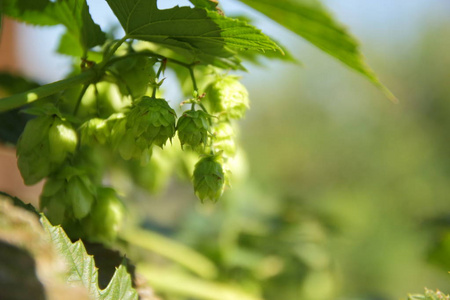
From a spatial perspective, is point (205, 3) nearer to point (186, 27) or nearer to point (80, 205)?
point (186, 27)

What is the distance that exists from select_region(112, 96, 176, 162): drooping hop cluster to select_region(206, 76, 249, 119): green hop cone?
14 cm

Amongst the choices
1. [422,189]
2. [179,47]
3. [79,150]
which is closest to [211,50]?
[179,47]

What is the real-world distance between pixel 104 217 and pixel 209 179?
0.24m

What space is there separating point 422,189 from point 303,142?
18.6ft

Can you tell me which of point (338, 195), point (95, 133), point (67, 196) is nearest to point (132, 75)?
point (95, 133)

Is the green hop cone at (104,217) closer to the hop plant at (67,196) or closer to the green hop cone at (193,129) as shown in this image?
the hop plant at (67,196)

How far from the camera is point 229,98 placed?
904 mm

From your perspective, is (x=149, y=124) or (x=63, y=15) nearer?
(x=149, y=124)

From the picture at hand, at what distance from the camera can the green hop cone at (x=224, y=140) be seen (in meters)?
0.88

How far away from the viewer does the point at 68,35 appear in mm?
1192

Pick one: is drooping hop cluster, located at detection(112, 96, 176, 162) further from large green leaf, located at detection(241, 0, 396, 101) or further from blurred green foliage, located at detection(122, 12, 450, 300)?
blurred green foliage, located at detection(122, 12, 450, 300)

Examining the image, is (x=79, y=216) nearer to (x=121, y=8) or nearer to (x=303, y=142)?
(x=121, y=8)

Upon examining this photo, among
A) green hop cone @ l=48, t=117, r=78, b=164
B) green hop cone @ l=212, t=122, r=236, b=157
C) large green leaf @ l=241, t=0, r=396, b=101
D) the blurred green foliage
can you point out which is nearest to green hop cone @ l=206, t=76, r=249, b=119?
green hop cone @ l=212, t=122, r=236, b=157

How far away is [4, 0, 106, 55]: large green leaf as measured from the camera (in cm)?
87
